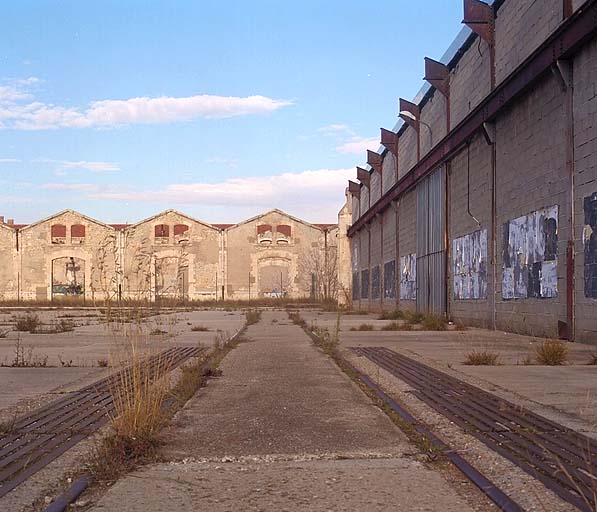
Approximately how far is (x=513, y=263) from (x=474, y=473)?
48.6 feet

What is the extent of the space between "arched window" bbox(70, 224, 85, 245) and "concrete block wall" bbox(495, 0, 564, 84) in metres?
47.9

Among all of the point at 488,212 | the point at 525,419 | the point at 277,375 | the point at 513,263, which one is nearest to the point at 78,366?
the point at 277,375

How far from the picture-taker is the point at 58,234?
61938 mm

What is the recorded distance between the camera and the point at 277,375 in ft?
30.8

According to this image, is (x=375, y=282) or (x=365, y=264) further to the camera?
(x=365, y=264)

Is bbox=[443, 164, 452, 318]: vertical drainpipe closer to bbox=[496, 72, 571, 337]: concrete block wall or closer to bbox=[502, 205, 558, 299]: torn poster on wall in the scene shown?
bbox=[496, 72, 571, 337]: concrete block wall

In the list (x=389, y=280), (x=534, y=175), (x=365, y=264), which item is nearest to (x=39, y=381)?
(x=534, y=175)

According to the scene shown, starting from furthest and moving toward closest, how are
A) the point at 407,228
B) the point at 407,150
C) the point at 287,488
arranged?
the point at 407,150
the point at 407,228
the point at 287,488

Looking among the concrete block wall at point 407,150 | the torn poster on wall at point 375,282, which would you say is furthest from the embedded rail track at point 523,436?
the torn poster on wall at point 375,282

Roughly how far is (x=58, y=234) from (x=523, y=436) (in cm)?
6026

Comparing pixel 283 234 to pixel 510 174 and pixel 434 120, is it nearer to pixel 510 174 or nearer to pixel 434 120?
pixel 434 120

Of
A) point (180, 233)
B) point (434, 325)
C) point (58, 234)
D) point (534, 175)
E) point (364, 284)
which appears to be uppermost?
point (180, 233)

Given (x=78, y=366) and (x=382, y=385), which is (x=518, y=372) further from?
(x=78, y=366)

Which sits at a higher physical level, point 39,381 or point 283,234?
point 283,234
